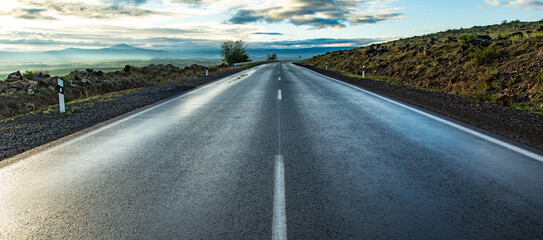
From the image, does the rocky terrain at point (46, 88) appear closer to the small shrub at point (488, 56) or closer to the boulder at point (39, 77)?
the boulder at point (39, 77)

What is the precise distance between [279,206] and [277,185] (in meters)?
0.59

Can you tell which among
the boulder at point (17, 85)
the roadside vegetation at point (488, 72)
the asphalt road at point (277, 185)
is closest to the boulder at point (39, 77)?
the boulder at point (17, 85)

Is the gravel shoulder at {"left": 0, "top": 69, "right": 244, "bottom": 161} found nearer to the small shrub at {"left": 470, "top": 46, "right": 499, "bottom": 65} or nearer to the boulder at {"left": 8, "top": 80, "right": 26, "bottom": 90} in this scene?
the boulder at {"left": 8, "top": 80, "right": 26, "bottom": 90}

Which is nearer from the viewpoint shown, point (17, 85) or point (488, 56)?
point (17, 85)

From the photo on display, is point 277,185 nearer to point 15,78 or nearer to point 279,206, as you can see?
point 279,206

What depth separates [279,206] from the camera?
11.6 feet

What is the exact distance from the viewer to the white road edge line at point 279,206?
3023mm

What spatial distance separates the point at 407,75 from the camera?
21047 millimetres

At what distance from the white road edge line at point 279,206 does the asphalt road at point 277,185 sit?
0.01m

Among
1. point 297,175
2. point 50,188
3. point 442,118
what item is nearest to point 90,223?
point 50,188

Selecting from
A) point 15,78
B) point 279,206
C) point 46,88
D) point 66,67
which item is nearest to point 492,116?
point 279,206

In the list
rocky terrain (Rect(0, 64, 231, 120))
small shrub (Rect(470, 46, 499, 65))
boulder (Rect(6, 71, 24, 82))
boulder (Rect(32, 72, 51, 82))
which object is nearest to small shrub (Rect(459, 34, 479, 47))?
small shrub (Rect(470, 46, 499, 65))

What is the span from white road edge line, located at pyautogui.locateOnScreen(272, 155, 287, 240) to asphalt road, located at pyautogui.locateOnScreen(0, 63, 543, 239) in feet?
0.05

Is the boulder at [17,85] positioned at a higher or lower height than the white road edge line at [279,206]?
higher
